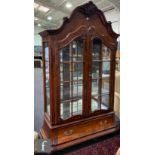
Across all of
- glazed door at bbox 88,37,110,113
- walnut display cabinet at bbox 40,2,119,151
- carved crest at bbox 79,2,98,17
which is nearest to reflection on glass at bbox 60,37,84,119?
walnut display cabinet at bbox 40,2,119,151

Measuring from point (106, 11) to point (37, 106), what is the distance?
3868mm

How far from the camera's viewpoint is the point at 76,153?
77.7 inches

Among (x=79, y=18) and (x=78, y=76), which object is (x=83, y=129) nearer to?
(x=78, y=76)

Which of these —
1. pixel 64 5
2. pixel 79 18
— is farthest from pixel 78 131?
pixel 64 5

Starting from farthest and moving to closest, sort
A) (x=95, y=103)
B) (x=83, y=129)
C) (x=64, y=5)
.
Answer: (x=64, y=5) < (x=95, y=103) < (x=83, y=129)

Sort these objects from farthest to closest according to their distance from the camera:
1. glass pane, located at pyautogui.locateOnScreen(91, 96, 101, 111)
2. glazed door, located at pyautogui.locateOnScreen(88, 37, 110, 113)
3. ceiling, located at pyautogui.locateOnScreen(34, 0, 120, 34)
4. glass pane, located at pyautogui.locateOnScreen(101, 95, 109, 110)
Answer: ceiling, located at pyautogui.locateOnScreen(34, 0, 120, 34)
glass pane, located at pyautogui.locateOnScreen(101, 95, 109, 110)
glass pane, located at pyautogui.locateOnScreen(91, 96, 101, 111)
glazed door, located at pyautogui.locateOnScreen(88, 37, 110, 113)

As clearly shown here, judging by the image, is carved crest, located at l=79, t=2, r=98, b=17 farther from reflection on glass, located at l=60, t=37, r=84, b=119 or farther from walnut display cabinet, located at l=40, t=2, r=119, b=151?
reflection on glass, located at l=60, t=37, r=84, b=119

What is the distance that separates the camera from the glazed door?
212cm

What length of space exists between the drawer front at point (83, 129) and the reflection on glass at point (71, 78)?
166mm

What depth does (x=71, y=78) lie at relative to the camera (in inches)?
80.4

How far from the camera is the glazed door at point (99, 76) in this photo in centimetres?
212

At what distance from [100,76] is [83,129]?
2.36 ft
